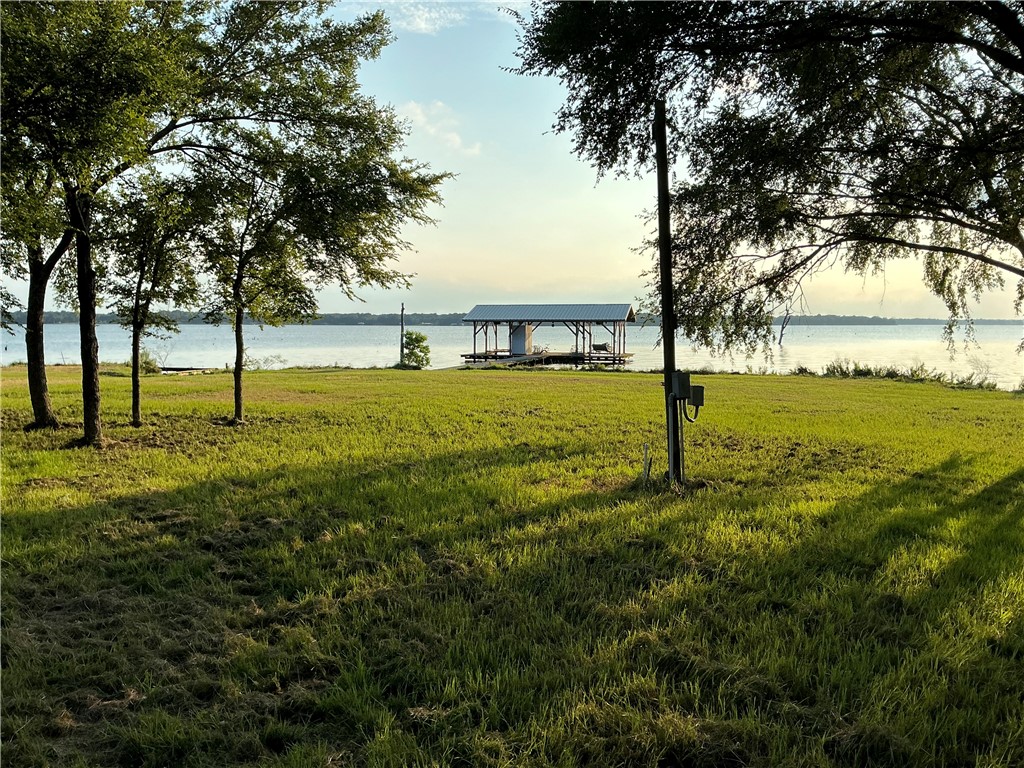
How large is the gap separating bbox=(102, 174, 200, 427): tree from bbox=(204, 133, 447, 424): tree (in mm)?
451

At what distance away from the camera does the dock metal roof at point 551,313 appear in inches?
1703

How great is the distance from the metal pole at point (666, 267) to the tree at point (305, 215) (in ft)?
19.5

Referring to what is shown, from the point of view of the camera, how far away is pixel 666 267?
714 cm

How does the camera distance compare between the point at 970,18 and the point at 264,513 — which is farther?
the point at 970,18

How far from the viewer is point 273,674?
10.3 feet

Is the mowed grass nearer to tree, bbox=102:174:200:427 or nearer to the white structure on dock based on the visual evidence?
tree, bbox=102:174:200:427

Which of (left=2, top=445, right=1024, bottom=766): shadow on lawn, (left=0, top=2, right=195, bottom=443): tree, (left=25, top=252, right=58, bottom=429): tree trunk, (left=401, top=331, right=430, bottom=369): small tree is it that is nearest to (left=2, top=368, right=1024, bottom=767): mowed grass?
(left=2, top=445, right=1024, bottom=766): shadow on lawn

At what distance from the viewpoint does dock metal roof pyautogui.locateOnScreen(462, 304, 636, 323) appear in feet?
142

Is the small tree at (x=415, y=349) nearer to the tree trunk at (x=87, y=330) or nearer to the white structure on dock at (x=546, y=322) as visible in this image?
the white structure on dock at (x=546, y=322)

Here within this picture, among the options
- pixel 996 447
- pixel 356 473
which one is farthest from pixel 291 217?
pixel 996 447

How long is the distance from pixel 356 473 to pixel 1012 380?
31.4 meters

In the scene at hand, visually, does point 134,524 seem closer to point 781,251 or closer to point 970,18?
point 781,251

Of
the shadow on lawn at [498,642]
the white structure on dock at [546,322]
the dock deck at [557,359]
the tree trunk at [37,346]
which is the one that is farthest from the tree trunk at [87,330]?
the dock deck at [557,359]

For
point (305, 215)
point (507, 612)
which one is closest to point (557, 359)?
point (305, 215)
